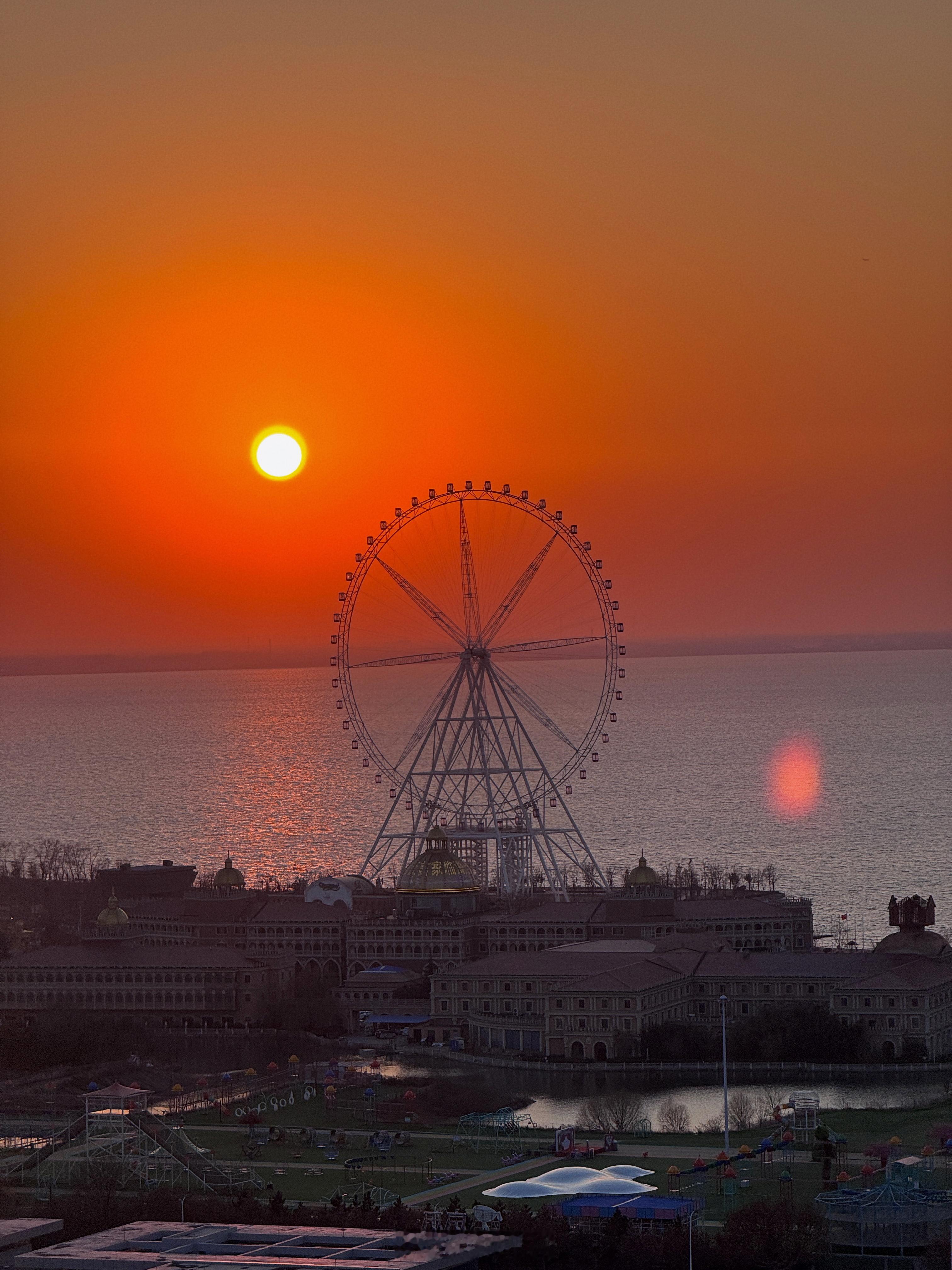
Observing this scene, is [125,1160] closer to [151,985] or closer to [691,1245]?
[691,1245]

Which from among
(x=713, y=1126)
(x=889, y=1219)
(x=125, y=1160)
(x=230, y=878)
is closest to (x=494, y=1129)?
(x=713, y=1126)

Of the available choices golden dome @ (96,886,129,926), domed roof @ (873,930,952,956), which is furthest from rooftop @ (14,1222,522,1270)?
golden dome @ (96,886,129,926)

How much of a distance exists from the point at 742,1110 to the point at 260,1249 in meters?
29.5

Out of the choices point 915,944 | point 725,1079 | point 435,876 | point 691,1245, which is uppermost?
point 435,876

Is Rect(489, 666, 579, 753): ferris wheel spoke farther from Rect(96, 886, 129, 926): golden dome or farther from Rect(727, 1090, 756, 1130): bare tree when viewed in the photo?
Rect(727, 1090, 756, 1130): bare tree

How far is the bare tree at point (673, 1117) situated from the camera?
7244 centimetres

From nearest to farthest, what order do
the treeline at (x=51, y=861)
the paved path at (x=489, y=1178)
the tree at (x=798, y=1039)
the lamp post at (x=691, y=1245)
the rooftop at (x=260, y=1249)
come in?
1. the rooftop at (x=260, y=1249)
2. the lamp post at (x=691, y=1245)
3. the paved path at (x=489, y=1178)
4. the tree at (x=798, y=1039)
5. the treeline at (x=51, y=861)

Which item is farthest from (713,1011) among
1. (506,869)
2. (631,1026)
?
(506,869)

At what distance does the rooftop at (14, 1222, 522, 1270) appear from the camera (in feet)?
149

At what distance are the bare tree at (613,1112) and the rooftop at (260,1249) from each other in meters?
23.0

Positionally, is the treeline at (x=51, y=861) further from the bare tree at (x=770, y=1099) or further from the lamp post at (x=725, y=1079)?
the bare tree at (x=770, y=1099)

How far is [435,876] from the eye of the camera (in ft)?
356

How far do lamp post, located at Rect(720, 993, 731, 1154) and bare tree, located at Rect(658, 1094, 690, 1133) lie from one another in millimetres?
1053

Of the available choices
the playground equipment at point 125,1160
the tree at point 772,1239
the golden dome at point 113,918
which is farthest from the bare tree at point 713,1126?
the golden dome at point 113,918
